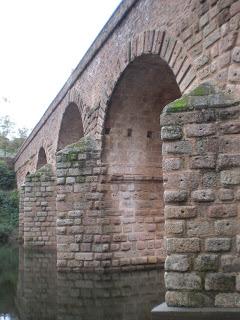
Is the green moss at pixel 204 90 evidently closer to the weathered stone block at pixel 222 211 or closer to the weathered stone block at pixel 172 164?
the weathered stone block at pixel 172 164

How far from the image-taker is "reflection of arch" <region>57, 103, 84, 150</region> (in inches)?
619

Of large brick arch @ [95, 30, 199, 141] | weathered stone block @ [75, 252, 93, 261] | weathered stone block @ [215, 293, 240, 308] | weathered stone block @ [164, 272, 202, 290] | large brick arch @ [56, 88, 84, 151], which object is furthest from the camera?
large brick arch @ [56, 88, 84, 151]

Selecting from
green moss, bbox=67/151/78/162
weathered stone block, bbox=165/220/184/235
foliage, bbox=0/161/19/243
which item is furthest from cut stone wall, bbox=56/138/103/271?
foliage, bbox=0/161/19/243

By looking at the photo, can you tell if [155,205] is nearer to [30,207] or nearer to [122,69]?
[122,69]

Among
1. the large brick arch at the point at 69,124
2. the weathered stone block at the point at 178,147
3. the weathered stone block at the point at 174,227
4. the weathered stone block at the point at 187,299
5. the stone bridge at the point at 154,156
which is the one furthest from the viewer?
the large brick arch at the point at 69,124

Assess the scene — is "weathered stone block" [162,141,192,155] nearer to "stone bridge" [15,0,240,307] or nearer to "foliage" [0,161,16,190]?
"stone bridge" [15,0,240,307]

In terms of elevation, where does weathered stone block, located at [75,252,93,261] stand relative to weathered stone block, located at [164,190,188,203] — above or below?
below

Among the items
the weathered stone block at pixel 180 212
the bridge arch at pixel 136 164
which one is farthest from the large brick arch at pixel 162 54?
the weathered stone block at pixel 180 212

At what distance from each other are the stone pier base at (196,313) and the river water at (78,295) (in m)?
1.68

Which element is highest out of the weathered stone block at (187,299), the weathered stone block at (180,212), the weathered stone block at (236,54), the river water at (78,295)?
the weathered stone block at (236,54)

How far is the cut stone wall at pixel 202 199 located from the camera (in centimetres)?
540

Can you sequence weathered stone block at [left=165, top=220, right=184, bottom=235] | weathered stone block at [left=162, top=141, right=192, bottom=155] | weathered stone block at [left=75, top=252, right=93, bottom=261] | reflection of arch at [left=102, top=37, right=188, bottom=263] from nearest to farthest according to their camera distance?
weathered stone block at [left=165, top=220, right=184, bottom=235] → weathered stone block at [left=162, top=141, right=192, bottom=155] → weathered stone block at [left=75, top=252, right=93, bottom=261] → reflection of arch at [left=102, top=37, right=188, bottom=263]

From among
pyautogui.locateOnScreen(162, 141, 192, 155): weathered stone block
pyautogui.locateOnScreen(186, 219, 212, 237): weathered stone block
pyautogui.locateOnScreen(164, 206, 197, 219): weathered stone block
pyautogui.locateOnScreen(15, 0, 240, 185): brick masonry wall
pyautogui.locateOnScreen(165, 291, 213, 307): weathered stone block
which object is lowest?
pyautogui.locateOnScreen(165, 291, 213, 307): weathered stone block

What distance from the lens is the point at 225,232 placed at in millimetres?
5500
